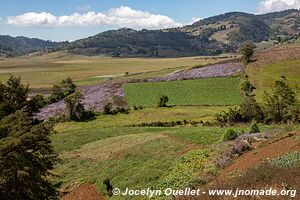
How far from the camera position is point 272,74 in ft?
300

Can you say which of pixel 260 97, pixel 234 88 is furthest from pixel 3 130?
pixel 234 88

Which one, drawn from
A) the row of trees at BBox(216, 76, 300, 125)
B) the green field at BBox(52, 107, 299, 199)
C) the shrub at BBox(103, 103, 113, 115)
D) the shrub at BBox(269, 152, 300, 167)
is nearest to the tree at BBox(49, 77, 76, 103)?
the shrub at BBox(103, 103, 113, 115)

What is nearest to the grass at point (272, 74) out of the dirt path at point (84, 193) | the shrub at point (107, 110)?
the shrub at point (107, 110)

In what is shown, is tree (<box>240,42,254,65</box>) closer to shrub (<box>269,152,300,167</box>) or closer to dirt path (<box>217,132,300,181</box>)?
dirt path (<box>217,132,300,181</box>)

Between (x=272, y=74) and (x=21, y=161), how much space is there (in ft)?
249

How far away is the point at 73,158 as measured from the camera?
46.8 metres

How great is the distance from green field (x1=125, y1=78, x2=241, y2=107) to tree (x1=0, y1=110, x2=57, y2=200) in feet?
187

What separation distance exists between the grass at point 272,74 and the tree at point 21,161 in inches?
2364

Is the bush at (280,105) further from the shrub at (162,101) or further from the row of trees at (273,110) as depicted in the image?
the shrub at (162,101)

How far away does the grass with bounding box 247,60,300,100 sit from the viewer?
84.5m

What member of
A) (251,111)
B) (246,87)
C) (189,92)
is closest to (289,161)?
(251,111)

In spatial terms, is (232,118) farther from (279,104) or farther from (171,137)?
(171,137)

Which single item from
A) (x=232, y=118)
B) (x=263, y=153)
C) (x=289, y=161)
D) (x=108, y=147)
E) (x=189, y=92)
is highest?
(x=289, y=161)

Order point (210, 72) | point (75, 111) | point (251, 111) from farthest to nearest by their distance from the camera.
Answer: point (210, 72), point (75, 111), point (251, 111)
